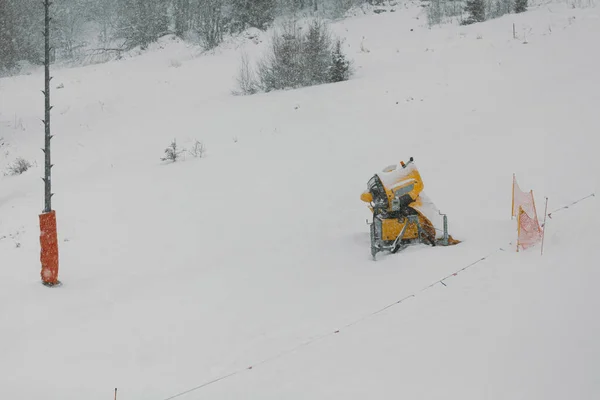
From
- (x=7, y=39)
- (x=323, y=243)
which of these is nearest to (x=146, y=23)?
(x=7, y=39)

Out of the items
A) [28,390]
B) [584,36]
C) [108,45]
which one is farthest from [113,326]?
[108,45]

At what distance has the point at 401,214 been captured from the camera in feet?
25.1

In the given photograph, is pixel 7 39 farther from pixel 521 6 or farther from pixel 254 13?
pixel 521 6

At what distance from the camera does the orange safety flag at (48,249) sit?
24.7 ft

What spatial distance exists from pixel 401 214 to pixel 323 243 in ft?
5.10

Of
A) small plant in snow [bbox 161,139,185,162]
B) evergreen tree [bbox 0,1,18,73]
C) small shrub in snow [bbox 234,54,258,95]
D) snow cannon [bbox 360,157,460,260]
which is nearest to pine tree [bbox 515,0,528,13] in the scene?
small shrub in snow [bbox 234,54,258,95]

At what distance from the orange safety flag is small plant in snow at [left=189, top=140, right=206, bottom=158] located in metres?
6.64

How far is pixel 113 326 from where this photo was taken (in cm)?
626

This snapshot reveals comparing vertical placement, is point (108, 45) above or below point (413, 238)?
A: above

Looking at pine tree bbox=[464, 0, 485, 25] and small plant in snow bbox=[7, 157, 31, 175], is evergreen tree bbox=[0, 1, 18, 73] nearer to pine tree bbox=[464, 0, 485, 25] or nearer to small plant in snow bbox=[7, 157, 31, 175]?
small plant in snow bbox=[7, 157, 31, 175]

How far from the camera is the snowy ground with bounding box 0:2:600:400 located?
4.62m

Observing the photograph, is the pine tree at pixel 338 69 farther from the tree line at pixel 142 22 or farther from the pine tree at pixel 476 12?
the tree line at pixel 142 22

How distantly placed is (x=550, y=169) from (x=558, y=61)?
307 inches

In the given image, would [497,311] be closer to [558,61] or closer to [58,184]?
[58,184]
